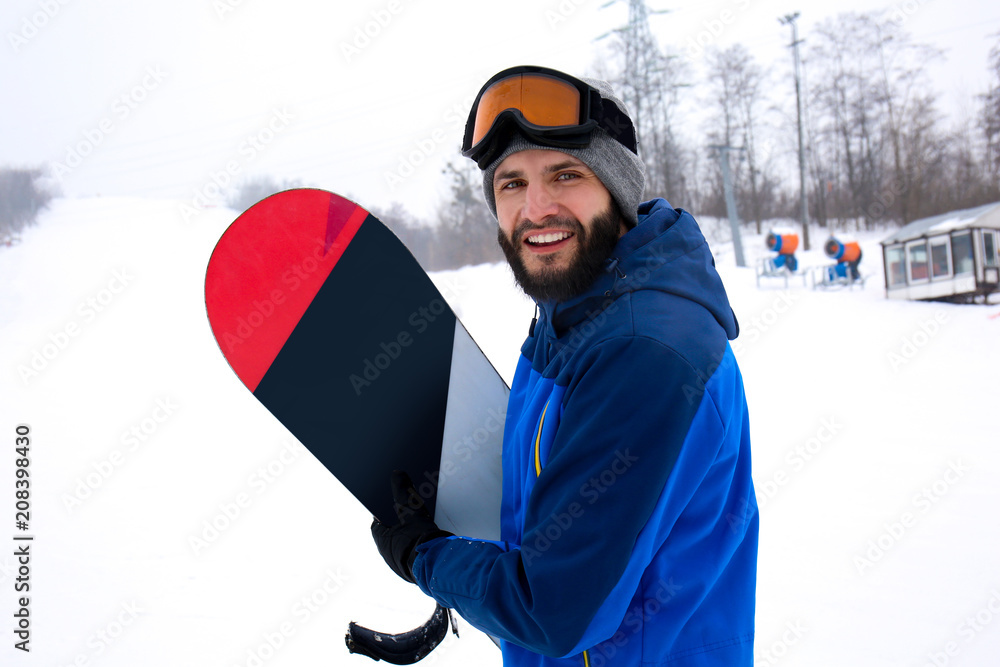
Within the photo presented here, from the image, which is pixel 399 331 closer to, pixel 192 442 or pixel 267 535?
pixel 267 535

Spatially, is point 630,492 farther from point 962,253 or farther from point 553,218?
point 962,253

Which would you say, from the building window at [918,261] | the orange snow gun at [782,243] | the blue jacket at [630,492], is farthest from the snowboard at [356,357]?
the orange snow gun at [782,243]

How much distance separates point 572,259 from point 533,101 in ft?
1.11

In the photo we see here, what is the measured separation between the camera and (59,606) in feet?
9.64

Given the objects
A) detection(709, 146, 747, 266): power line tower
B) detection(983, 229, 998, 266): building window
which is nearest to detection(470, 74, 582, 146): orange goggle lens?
detection(983, 229, 998, 266): building window

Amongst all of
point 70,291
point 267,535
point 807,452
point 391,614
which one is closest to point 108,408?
point 267,535

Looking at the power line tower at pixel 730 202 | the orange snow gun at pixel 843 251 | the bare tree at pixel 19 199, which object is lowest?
the orange snow gun at pixel 843 251

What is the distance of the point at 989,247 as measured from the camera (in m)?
11.2

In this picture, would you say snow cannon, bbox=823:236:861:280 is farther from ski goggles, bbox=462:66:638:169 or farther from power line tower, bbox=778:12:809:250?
ski goggles, bbox=462:66:638:169

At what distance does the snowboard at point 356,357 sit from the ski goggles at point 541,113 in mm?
553

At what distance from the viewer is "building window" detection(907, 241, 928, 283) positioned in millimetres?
12000

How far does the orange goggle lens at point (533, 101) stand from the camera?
3.83 ft

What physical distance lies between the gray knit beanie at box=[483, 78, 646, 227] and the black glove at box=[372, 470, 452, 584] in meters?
0.75

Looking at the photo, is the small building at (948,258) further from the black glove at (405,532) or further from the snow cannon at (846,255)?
the black glove at (405,532)
